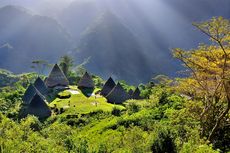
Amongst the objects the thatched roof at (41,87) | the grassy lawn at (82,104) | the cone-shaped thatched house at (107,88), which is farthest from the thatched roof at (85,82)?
the thatched roof at (41,87)

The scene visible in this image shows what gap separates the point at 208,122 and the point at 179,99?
11506 mm

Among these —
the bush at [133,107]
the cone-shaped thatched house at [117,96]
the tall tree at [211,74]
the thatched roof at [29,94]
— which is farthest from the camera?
the cone-shaped thatched house at [117,96]

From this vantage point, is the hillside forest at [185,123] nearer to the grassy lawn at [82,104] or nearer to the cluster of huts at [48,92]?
the grassy lawn at [82,104]

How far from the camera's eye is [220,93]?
19922 mm

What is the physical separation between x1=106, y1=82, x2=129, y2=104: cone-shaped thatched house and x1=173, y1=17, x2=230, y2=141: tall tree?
2787 cm

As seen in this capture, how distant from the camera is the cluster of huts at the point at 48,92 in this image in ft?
142

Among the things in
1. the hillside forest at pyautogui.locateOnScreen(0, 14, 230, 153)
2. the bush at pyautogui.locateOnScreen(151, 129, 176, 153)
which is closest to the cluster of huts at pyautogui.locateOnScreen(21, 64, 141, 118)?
the hillside forest at pyautogui.locateOnScreen(0, 14, 230, 153)

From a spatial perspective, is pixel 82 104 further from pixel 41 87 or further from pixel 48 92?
pixel 41 87

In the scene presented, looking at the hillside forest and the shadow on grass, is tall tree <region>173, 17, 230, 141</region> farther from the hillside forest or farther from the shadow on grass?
the shadow on grass

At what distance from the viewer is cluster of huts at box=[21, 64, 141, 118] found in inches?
1709

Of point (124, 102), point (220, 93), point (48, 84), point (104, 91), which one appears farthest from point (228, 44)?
point (48, 84)

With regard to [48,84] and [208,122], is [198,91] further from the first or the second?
[48,84]

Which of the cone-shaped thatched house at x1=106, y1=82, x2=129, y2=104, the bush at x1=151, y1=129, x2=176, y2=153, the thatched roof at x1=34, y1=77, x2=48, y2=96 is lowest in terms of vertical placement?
the bush at x1=151, y1=129, x2=176, y2=153

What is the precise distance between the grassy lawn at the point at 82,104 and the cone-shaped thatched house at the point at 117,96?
829mm
